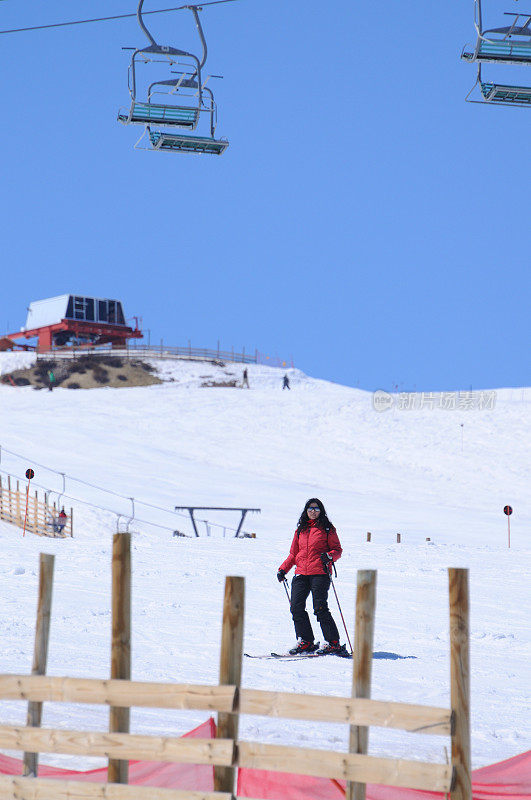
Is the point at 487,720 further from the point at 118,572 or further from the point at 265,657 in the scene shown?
the point at 118,572

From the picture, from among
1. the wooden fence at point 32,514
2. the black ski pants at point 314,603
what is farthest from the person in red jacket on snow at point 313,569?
the wooden fence at point 32,514

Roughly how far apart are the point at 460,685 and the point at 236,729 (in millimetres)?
1084

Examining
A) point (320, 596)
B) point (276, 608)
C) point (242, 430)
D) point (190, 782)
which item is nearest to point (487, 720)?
point (320, 596)

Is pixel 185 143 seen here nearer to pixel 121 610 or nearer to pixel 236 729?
pixel 121 610

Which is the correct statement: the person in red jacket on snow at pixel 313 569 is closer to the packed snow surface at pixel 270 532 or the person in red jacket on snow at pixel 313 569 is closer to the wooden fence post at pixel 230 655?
the packed snow surface at pixel 270 532

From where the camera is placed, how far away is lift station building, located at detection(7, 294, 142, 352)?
2891 inches

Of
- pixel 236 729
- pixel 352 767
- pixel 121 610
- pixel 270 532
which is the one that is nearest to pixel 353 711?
pixel 352 767

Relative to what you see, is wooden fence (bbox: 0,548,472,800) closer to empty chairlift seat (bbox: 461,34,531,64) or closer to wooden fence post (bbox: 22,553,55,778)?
wooden fence post (bbox: 22,553,55,778)

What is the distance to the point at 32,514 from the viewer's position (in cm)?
2841

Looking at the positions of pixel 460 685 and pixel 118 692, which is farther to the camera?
pixel 118 692

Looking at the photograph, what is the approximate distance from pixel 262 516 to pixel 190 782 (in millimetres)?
24097

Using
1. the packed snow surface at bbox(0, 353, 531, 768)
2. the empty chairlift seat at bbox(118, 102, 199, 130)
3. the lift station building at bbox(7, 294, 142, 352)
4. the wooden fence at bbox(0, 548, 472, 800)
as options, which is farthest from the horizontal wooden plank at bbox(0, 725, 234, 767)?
the lift station building at bbox(7, 294, 142, 352)

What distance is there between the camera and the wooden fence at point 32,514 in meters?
25.6

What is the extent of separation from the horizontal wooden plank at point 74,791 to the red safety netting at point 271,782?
46cm
